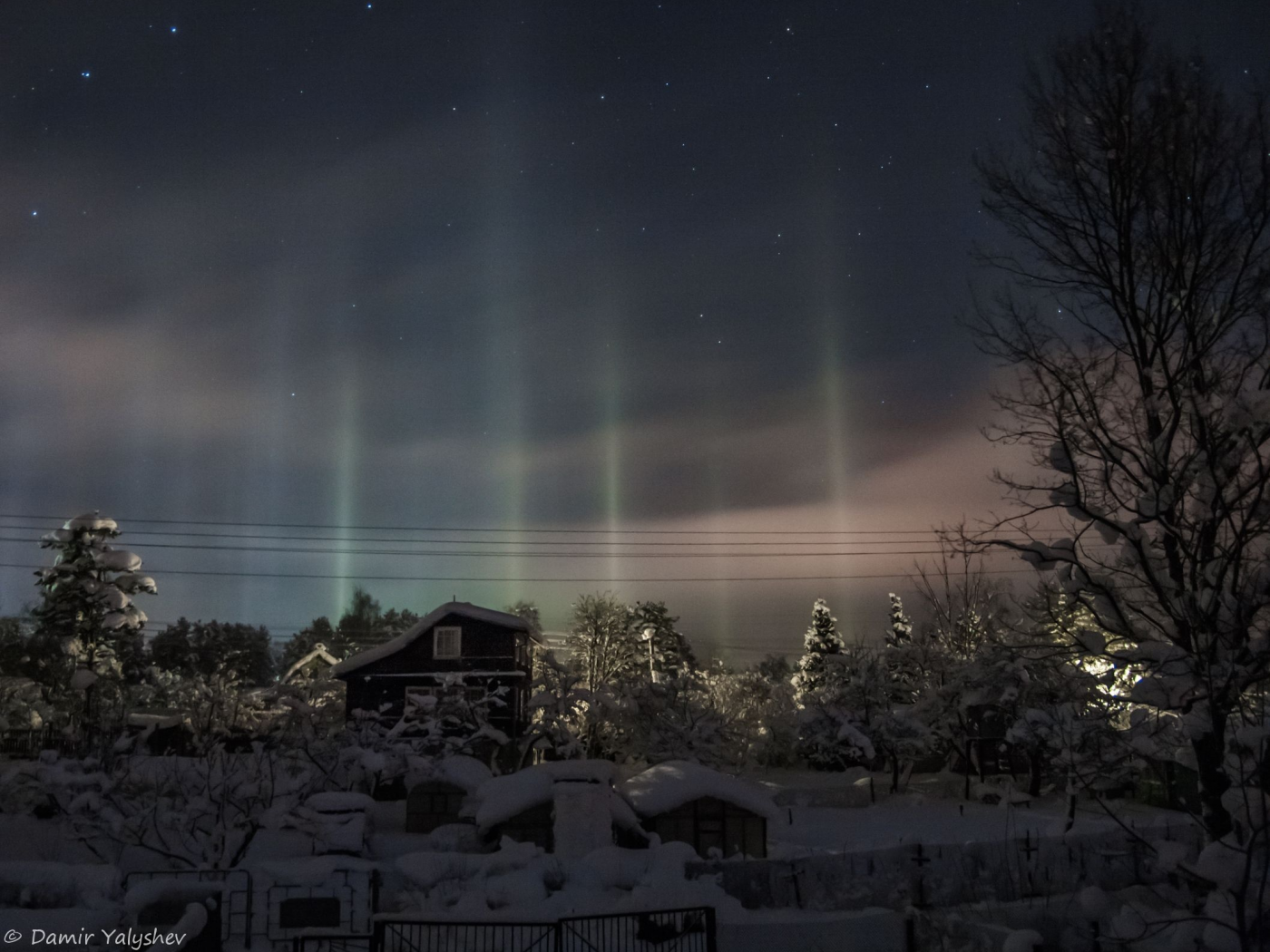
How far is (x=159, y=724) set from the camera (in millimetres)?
49656

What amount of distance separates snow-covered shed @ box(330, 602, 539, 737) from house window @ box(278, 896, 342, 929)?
88.2ft

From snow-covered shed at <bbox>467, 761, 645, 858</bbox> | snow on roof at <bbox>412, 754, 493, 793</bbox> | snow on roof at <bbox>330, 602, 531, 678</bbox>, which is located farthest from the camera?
snow on roof at <bbox>330, 602, 531, 678</bbox>

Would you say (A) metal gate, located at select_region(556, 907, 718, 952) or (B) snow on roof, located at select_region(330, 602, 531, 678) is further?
(B) snow on roof, located at select_region(330, 602, 531, 678)

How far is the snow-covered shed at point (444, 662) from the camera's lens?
44719 millimetres

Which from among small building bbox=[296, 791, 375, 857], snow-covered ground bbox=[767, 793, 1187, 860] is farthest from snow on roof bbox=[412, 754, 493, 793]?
snow-covered ground bbox=[767, 793, 1187, 860]

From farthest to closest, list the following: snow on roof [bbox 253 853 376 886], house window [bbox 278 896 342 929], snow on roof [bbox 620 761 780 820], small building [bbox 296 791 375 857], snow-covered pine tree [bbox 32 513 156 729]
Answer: snow-covered pine tree [bbox 32 513 156 729] → snow on roof [bbox 620 761 780 820] → small building [bbox 296 791 375 857] → snow on roof [bbox 253 853 376 886] → house window [bbox 278 896 342 929]

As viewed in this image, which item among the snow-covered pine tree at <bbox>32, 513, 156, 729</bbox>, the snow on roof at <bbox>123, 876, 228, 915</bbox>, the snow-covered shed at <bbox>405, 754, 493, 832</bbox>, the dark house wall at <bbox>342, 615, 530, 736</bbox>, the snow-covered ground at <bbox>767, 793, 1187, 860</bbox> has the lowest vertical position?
the snow-covered ground at <bbox>767, 793, 1187, 860</bbox>

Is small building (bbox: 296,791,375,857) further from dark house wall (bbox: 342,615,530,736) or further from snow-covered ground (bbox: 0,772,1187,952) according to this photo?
dark house wall (bbox: 342,615,530,736)

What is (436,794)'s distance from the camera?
33.0 metres

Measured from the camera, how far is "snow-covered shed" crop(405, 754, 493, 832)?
32531 mm

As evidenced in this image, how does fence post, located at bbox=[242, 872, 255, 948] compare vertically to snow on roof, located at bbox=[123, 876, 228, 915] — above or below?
below

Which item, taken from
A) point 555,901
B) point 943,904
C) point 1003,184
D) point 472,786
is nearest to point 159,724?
point 472,786

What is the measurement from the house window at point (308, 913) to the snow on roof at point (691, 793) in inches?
464

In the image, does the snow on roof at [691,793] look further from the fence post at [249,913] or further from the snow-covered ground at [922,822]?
the fence post at [249,913]
